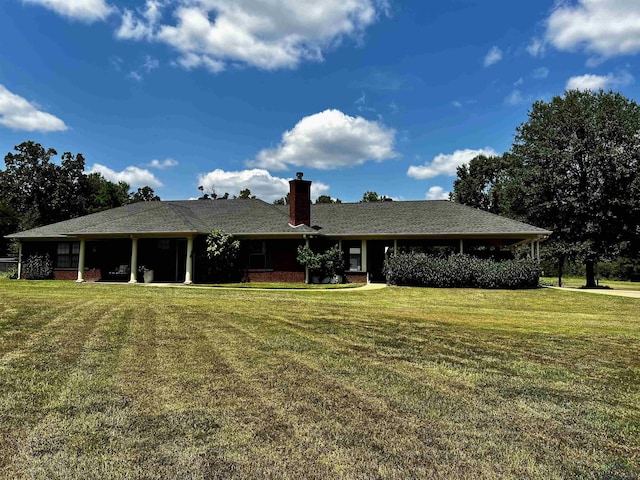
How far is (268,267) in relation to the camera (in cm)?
2133

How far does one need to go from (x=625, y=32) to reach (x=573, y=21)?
5.89 metres

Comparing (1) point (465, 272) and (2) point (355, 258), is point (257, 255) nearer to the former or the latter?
(2) point (355, 258)

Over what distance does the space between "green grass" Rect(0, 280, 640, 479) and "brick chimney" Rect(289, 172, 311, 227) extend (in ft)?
45.0

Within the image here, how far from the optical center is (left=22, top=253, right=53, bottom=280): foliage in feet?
75.3

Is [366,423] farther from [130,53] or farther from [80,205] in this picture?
[80,205]

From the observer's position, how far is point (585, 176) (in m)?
25.3

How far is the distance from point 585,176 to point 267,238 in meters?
19.6

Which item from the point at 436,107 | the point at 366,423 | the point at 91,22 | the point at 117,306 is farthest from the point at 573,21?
the point at 91,22

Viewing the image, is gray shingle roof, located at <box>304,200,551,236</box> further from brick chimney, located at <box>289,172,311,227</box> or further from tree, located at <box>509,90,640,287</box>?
tree, located at <box>509,90,640,287</box>

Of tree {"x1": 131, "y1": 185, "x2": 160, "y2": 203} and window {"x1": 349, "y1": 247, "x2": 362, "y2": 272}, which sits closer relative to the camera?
window {"x1": 349, "y1": 247, "x2": 362, "y2": 272}

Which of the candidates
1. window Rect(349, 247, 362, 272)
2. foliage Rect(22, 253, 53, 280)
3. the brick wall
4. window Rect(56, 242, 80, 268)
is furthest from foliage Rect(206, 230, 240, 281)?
foliage Rect(22, 253, 53, 280)

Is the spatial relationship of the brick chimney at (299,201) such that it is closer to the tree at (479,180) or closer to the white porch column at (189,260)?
the white porch column at (189,260)

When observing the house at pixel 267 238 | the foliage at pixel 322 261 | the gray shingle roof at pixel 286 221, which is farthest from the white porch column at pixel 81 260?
the foliage at pixel 322 261

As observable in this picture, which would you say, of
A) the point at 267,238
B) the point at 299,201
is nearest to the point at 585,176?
the point at 299,201
